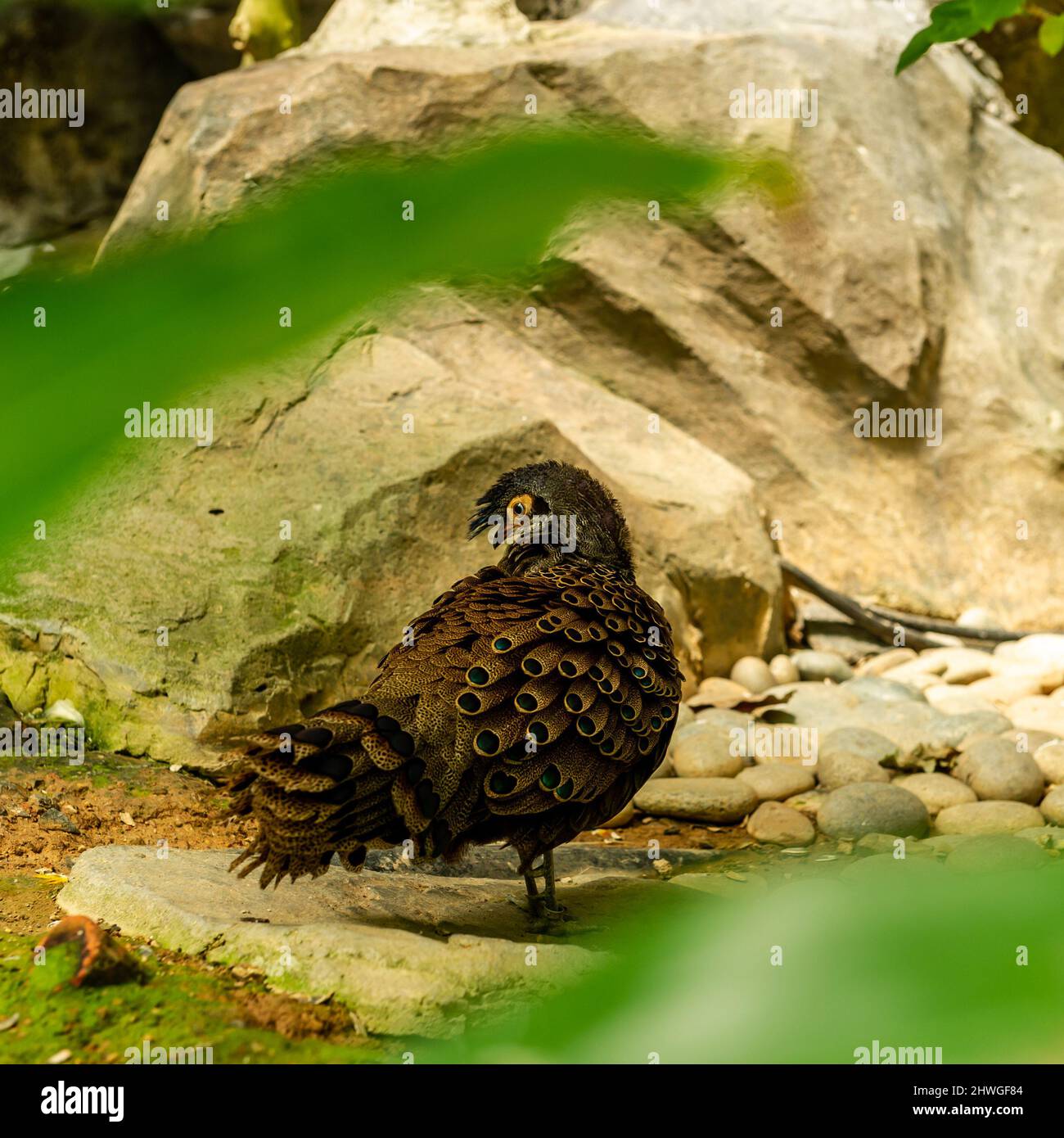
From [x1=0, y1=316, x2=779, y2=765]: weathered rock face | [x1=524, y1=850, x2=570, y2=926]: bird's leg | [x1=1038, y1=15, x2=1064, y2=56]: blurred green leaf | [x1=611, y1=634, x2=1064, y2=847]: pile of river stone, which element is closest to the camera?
[x1=1038, y1=15, x2=1064, y2=56]: blurred green leaf

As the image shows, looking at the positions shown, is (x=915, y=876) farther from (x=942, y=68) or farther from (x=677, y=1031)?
(x=942, y=68)

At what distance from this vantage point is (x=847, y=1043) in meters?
0.43

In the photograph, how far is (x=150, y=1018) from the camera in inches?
99.4

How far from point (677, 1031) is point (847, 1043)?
0.20 feet

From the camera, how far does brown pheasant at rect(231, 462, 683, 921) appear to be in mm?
2934

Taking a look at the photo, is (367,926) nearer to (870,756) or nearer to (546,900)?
(546,900)

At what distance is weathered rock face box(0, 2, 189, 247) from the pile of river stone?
28.9 feet

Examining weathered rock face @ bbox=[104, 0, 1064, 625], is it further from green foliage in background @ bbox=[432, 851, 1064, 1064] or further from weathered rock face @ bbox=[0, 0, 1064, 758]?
green foliage in background @ bbox=[432, 851, 1064, 1064]

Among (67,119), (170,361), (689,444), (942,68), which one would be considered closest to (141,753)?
(689,444)

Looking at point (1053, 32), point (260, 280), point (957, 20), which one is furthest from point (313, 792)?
point (260, 280)

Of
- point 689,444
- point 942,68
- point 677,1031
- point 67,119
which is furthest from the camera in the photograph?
point 67,119

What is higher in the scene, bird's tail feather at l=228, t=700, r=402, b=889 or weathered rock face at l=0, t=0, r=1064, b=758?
weathered rock face at l=0, t=0, r=1064, b=758

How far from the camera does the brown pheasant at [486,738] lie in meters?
2.93

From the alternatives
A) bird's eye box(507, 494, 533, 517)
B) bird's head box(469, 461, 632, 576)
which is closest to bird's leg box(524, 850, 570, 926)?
bird's head box(469, 461, 632, 576)
